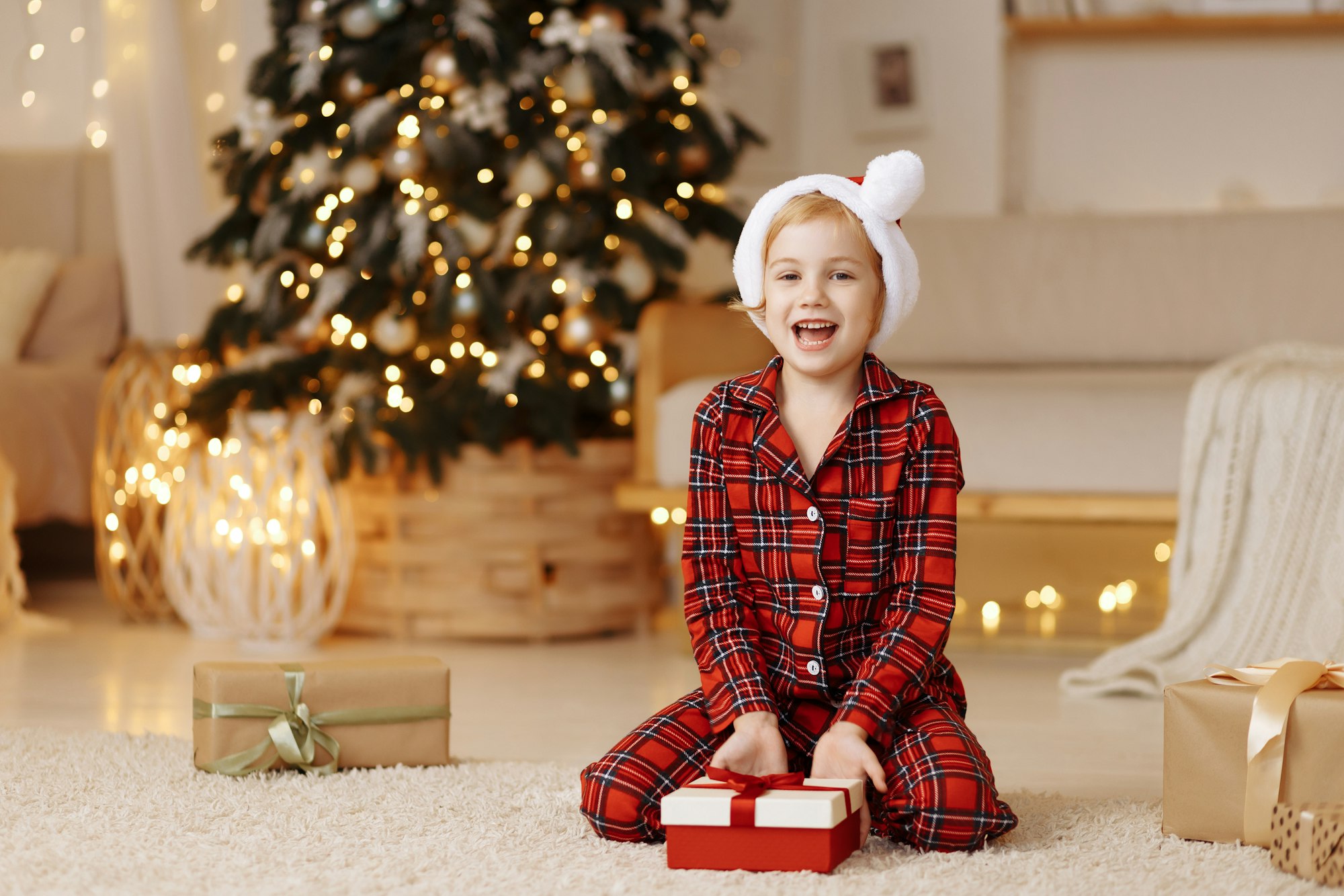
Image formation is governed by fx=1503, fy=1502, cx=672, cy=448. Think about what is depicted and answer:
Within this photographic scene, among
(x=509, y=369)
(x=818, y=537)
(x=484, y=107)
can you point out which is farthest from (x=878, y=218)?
(x=484, y=107)

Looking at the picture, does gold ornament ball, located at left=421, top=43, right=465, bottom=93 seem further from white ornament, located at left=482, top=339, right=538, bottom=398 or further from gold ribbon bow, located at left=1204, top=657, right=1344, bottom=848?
gold ribbon bow, located at left=1204, top=657, right=1344, bottom=848

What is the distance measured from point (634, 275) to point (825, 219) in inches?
48.0

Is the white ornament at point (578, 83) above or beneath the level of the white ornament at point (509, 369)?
above

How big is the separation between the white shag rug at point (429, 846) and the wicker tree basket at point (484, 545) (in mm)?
980

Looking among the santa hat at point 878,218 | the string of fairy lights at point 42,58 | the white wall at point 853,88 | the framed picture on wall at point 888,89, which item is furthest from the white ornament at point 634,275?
the string of fairy lights at point 42,58

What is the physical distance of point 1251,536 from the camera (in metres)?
2.07

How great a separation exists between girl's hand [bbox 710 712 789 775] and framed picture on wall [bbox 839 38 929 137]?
256cm

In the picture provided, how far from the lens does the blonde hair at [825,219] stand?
4.29ft

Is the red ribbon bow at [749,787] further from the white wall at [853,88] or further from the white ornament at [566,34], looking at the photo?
the white wall at [853,88]

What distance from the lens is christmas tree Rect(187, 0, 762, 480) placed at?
7.93 ft

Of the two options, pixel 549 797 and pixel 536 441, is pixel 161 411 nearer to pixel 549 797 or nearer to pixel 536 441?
pixel 536 441

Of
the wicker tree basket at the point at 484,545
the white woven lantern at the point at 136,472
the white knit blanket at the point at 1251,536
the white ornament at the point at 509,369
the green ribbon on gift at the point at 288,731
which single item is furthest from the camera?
the white woven lantern at the point at 136,472

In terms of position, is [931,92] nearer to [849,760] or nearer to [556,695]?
[556,695]

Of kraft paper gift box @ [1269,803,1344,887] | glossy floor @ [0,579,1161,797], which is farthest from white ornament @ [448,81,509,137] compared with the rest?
kraft paper gift box @ [1269,803,1344,887]
